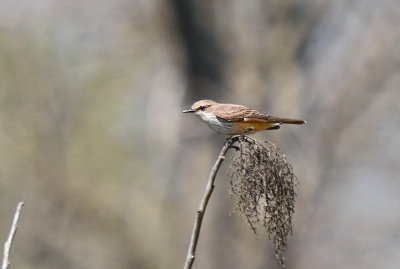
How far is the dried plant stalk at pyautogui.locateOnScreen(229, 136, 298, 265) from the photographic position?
2986 mm

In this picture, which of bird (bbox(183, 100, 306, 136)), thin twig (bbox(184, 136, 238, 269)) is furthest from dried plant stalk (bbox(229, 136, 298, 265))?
bird (bbox(183, 100, 306, 136))

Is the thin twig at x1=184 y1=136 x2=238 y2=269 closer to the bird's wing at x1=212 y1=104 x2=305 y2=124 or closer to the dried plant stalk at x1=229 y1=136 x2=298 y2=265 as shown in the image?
the dried plant stalk at x1=229 y1=136 x2=298 y2=265

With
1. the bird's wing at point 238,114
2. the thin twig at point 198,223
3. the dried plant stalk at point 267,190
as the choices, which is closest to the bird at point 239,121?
the bird's wing at point 238,114

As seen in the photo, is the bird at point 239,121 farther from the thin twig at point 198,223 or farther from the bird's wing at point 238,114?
the thin twig at point 198,223

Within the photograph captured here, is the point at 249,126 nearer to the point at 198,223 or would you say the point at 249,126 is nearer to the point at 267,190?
the point at 267,190

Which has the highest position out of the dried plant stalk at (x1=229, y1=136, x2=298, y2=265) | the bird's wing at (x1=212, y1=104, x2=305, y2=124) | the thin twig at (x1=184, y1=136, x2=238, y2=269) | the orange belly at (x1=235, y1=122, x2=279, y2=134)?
the bird's wing at (x1=212, y1=104, x2=305, y2=124)

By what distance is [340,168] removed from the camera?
424 inches

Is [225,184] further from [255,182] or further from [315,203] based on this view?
[255,182]

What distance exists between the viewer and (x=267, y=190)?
118 inches

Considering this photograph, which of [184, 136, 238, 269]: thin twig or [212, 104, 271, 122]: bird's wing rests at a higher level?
[212, 104, 271, 122]: bird's wing

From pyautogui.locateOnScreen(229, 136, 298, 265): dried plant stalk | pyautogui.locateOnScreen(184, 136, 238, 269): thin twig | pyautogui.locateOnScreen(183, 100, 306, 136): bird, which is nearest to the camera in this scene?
pyautogui.locateOnScreen(184, 136, 238, 269): thin twig

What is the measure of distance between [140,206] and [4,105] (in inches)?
118

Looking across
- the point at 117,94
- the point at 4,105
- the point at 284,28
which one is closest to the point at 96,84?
the point at 117,94

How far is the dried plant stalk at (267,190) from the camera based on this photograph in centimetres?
299
